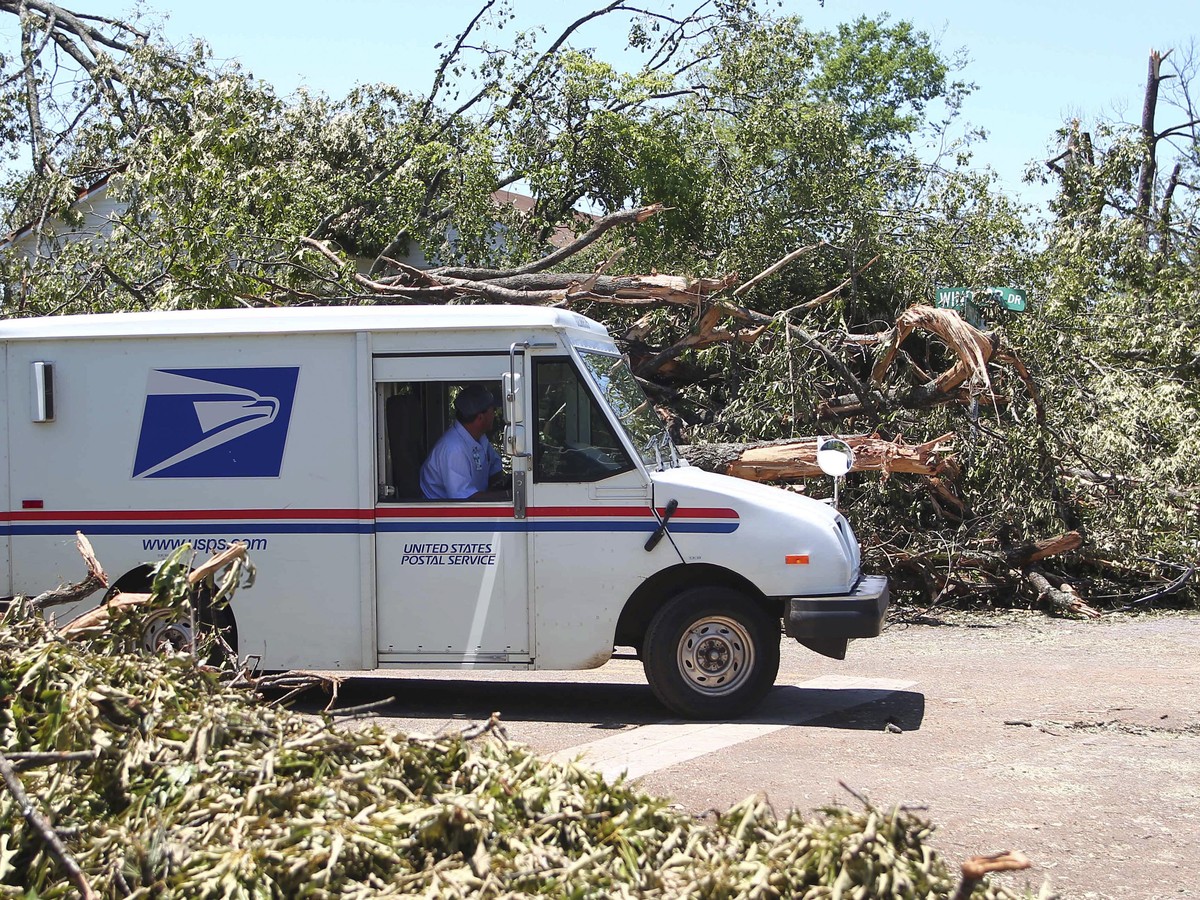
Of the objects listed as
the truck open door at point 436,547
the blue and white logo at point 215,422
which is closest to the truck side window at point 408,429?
the truck open door at point 436,547

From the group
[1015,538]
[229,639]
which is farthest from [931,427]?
[229,639]

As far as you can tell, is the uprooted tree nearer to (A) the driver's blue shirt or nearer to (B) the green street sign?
(B) the green street sign

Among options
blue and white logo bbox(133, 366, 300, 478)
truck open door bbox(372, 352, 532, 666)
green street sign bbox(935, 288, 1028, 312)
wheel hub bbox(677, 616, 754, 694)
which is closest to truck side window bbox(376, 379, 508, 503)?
truck open door bbox(372, 352, 532, 666)

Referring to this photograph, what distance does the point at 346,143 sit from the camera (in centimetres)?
1530

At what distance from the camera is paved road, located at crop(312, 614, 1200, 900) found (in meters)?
5.01

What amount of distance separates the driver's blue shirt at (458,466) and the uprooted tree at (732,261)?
3.23m

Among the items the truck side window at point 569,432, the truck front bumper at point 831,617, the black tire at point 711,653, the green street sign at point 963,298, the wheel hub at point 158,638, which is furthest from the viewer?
the green street sign at point 963,298

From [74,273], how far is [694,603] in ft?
30.1

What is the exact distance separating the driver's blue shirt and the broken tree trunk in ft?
10.6

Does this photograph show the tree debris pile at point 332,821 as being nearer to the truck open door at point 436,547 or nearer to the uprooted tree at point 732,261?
the truck open door at point 436,547

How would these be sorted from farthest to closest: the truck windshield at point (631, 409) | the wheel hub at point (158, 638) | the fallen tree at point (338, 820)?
1. the truck windshield at point (631, 409)
2. the wheel hub at point (158, 638)
3. the fallen tree at point (338, 820)

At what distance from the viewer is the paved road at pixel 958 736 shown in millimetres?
5008

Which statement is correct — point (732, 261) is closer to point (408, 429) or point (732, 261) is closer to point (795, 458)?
point (795, 458)

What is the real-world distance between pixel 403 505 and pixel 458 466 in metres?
0.41
